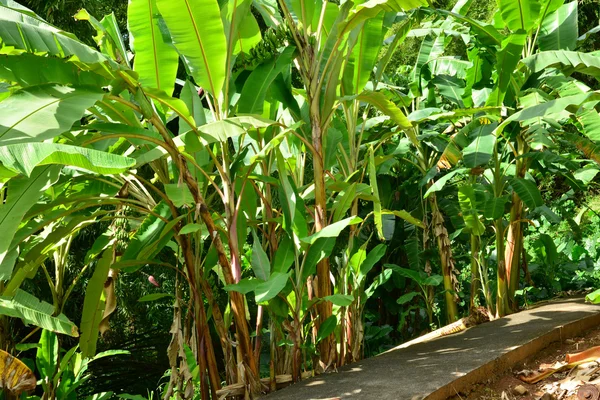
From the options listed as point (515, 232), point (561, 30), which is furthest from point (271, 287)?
point (561, 30)

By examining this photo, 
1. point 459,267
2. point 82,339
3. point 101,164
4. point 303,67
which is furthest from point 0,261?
point 459,267

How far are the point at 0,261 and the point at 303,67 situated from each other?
76.9 inches

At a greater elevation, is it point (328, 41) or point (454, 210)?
point (328, 41)

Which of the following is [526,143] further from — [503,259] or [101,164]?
[101,164]

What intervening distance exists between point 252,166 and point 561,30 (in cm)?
274

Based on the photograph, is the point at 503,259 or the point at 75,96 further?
the point at 503,259

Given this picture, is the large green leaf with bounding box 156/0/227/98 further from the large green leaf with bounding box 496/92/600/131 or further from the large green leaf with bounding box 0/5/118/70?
the large green leaf with bounding box 496/92/600/131

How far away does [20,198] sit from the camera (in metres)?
2.30

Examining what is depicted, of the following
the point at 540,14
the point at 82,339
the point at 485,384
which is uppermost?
the point at 540,14

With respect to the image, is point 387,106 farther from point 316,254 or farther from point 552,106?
point 552,106

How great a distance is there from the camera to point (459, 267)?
6590 millimetres

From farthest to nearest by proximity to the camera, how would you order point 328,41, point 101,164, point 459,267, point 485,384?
point 459,267, point 328,41, point 485,384, point 101,164

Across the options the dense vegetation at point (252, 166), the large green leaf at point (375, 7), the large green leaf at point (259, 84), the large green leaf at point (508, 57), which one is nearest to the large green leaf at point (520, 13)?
the dense vegetation at point (252, 166)

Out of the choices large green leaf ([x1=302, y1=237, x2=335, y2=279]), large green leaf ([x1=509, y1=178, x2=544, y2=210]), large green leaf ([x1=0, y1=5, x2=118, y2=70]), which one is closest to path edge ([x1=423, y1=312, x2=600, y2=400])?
large green leaf ([x1=509, y1=178, x2=544, y2=210])
